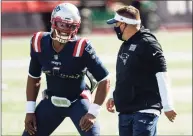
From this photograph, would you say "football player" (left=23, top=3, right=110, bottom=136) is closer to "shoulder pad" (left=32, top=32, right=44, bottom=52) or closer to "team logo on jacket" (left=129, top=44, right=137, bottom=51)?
"shoulder pad" (left=32, top=32, right=44, bottom=52)

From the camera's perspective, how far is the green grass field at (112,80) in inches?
405

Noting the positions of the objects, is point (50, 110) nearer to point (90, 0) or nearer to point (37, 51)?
point (37, 51)

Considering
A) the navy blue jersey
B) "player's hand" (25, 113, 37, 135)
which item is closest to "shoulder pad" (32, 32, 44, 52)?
the navy blue jersey

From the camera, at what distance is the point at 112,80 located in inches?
578

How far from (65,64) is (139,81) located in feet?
2.51

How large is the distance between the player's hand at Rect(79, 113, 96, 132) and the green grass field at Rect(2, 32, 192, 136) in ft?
11.0

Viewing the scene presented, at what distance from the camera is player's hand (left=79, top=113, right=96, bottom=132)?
641 cm

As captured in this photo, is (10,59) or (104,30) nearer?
(10,59)

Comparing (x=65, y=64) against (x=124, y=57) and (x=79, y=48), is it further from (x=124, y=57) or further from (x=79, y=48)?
(x=124, y=57)

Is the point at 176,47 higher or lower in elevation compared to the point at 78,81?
lower

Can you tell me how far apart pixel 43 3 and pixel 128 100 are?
21205mm

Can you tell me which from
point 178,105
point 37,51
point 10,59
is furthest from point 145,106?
point 10,59

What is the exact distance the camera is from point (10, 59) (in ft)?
61.4

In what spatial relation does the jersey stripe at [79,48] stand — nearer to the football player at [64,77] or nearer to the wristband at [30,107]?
the football player at [64,77]
